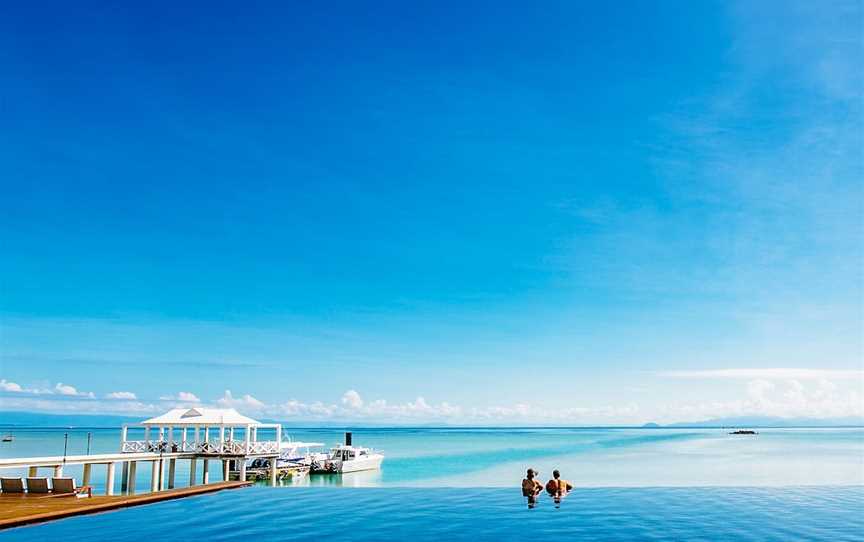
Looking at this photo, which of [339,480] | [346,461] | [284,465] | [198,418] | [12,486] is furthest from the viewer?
[346,461]

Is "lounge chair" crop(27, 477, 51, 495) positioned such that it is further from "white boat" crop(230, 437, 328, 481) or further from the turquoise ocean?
"white boat" crop(230, 437, 328, 481)

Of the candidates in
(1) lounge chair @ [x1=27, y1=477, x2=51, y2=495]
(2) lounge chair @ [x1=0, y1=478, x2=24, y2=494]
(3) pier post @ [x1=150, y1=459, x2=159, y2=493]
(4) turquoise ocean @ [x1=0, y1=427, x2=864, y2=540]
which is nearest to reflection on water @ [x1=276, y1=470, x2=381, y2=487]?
(4) turquoise ocean @ [x1=0, y1=427, x2=864, y2=540]

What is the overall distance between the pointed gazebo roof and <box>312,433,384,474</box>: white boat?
13.2 meters

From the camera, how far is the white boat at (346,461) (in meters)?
50.8

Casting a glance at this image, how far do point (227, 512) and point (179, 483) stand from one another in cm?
2532

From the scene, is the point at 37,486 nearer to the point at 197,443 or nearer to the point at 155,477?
the point at 155,477

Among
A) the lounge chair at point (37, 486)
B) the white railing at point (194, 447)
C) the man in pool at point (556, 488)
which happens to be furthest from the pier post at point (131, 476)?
the man in pool at point (556, 488)

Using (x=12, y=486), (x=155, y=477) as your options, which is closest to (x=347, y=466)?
(x=155, y=477)

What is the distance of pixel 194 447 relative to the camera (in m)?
38.6

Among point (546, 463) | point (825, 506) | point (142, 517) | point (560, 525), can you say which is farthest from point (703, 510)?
point (546, 463)

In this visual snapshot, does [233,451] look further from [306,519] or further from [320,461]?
[306,519]

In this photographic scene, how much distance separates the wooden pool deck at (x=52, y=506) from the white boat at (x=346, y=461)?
25152 mm

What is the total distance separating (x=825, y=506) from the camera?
2605cm

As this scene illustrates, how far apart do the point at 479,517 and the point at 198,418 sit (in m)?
22.8
